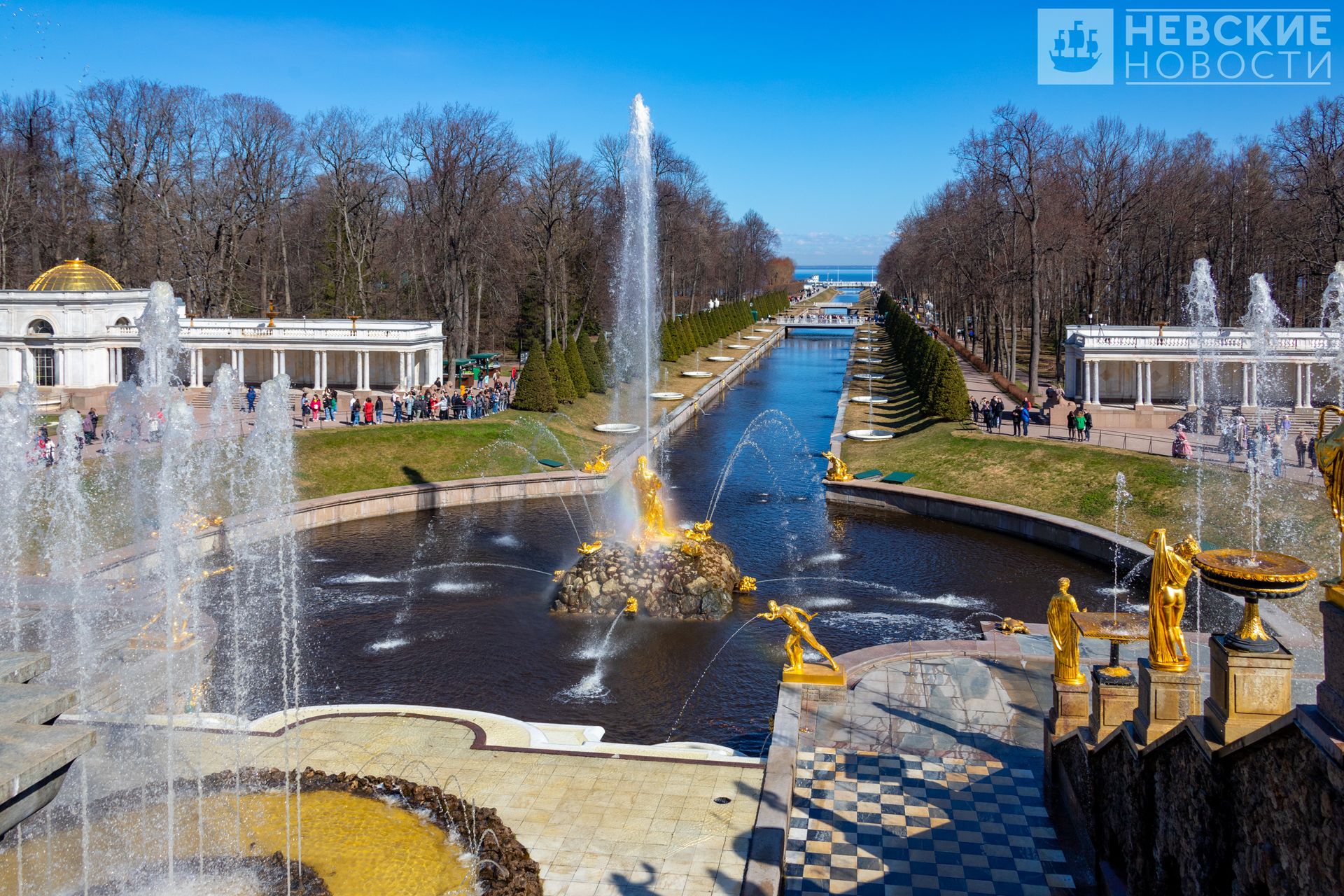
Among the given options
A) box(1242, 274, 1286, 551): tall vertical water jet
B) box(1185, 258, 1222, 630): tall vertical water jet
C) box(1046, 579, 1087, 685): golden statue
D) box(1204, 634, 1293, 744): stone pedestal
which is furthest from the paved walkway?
box(1185, 258, 1222, 630): tall vertical water jet

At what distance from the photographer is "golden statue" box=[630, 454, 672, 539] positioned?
24234mm

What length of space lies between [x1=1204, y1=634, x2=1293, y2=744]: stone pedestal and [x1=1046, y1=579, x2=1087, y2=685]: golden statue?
5.00 m

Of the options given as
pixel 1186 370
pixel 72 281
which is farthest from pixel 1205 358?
pixel 72 281

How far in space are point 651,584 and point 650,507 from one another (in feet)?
6.33

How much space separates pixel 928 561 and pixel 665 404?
29.1m

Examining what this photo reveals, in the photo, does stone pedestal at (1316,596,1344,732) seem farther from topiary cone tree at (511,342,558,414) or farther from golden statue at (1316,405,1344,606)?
topiary cone tree at (511,342,558,414)

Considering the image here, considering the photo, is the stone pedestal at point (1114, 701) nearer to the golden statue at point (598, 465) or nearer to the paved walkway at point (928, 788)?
the paved walkway at point (928, 788)

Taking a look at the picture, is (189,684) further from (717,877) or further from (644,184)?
(644,184)

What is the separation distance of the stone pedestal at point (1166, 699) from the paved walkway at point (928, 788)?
7.21ft

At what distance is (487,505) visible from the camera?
33594 millimetres

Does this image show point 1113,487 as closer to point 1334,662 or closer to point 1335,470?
point 1335,470

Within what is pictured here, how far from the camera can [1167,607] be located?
11.0 meters

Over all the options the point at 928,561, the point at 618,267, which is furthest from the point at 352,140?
the point at 928,561

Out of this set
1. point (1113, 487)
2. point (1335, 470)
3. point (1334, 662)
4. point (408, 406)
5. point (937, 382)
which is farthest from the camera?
point (408, 406)
